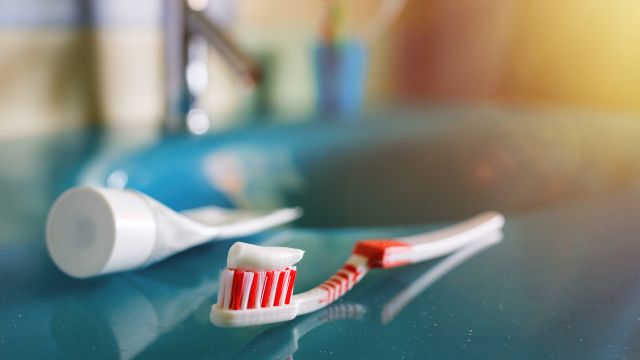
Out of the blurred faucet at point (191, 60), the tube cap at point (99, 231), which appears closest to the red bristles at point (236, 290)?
the tube cap at point (99, 231)

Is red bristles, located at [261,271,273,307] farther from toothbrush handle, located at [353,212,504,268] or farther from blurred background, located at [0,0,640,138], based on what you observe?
blurred background, located at [0,0,640,138]

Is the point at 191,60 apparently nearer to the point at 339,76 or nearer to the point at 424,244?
the point at 339,76

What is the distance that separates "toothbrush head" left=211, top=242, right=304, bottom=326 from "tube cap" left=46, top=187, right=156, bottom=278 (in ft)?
0.34

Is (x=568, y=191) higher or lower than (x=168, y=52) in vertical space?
lower

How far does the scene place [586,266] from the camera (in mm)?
541

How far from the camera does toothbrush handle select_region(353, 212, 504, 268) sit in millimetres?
496

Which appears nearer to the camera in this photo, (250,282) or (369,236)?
(250,282)

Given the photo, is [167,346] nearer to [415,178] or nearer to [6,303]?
[6,303]

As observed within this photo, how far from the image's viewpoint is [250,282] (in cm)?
37

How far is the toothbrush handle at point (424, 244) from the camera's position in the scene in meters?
0.50

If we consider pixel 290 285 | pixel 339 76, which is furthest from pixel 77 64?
pixel 290 285

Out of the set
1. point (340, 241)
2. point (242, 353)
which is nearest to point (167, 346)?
point (242, 353)

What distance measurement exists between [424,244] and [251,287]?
197mm

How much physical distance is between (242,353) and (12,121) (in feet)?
2.13
